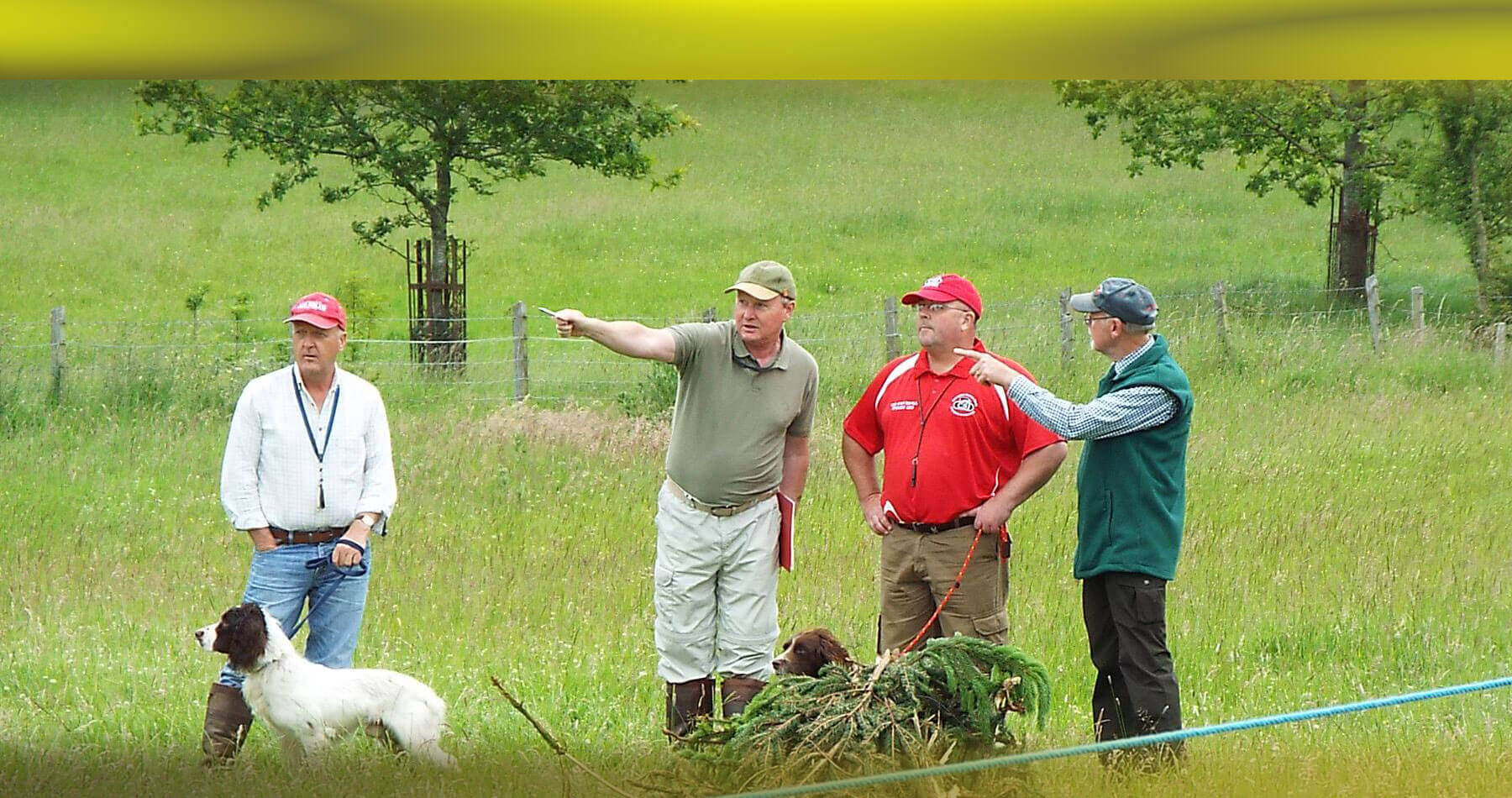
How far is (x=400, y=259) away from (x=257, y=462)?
1091 cm

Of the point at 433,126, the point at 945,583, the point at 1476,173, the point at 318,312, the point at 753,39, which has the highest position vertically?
the point at 433,126

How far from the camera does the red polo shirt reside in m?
4.30

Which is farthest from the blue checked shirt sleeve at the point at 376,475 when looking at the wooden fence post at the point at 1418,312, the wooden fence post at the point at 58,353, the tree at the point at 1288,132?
the wooden fence post at the point at 1418,312

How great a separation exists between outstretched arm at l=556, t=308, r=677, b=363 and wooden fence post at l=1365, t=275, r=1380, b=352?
9.32 metres

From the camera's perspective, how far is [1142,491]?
13.1 ft

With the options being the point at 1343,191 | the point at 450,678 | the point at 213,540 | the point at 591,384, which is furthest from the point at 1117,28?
the point at 1343,191

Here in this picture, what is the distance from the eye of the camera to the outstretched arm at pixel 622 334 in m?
3.73

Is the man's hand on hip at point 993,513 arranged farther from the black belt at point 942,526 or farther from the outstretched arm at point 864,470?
the outstretched arm at point 864,470

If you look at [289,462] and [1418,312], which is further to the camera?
[1418,312]

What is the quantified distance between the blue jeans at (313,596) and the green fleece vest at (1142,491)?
2.22 meters

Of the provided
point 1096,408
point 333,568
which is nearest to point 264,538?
point 333,568

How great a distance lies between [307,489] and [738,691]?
1465 millimetres

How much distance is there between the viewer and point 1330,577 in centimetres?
753

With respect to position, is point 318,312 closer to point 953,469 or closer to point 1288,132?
point 953,469
